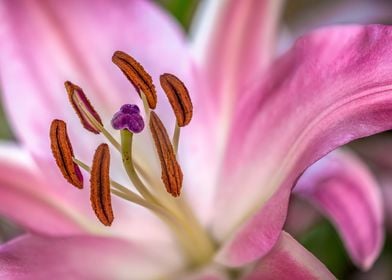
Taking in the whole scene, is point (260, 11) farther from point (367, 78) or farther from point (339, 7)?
point (339, 7)

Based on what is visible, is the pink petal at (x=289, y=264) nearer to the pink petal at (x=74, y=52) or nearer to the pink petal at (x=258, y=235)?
the pink petal at (x=258, y=235)

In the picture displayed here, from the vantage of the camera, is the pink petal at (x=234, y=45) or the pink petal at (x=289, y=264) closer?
the pink petal at (x=289, y=264)

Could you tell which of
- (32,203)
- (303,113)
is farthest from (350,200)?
(32,203)

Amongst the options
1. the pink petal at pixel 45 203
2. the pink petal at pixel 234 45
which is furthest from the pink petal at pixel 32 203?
the pink petal at pixel 234 45

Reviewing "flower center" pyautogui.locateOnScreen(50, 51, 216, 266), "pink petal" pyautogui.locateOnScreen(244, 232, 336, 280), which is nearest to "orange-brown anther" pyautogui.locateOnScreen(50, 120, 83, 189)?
"flower center" pyautogui.locateOnScreen(50, 51, 216, 266)

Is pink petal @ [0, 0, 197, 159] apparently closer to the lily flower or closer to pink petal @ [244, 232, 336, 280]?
the lily flower

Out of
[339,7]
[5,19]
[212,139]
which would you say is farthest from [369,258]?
[339,7]

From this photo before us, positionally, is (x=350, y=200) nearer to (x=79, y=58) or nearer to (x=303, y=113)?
(x=303, y=113)
